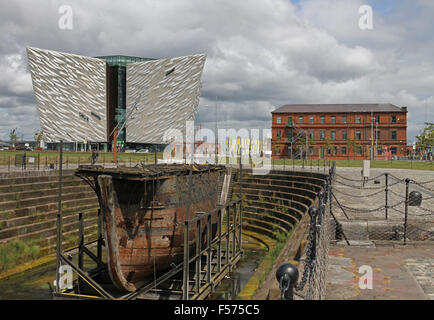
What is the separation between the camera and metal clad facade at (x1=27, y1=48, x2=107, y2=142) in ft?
209

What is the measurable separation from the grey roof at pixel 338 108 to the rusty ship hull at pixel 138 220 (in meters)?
58.1

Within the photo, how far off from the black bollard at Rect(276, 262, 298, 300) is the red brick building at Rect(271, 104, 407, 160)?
57.8 m

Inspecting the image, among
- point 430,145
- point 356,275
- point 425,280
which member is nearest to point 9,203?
point 356,275

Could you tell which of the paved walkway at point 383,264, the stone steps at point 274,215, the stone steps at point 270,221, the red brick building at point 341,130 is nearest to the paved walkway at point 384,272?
the paved walkway at point 383,264

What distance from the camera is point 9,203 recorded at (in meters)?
14.5

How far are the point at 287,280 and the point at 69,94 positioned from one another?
231 feet

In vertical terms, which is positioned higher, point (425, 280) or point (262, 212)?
point (425, 280)

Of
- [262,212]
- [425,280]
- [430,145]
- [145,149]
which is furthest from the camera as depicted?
[145,149]

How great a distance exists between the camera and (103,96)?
68562 mm

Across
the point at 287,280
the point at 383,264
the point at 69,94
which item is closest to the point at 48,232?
the point at 383,264

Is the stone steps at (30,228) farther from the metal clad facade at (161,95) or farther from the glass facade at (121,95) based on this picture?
the glass facade at (121,95)

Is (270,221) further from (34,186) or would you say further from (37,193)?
(34,186)
